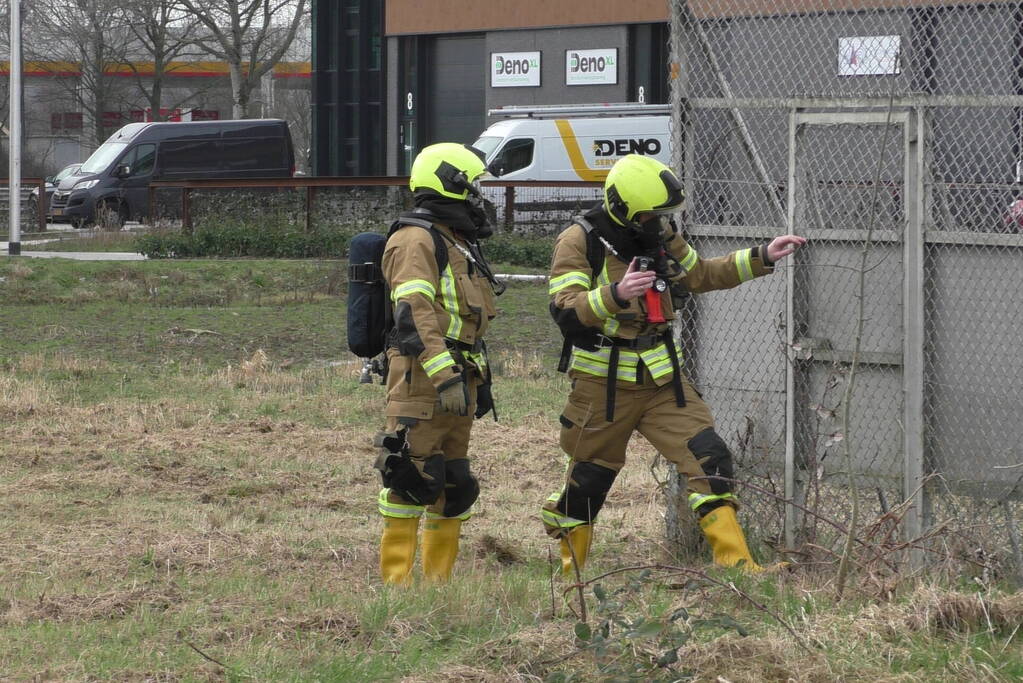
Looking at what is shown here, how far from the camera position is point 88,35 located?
45.4 meters

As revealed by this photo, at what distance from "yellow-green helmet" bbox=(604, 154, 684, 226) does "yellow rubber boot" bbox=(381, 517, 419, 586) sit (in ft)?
5.07

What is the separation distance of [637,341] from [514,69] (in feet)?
90.9

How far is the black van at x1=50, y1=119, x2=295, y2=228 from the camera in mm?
28125

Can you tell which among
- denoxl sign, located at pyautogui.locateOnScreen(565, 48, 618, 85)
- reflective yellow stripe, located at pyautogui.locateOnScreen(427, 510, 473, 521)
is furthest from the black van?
reflective yellow stripe, located at pyautogui.locateOnScreen(427, 510, 473, 521)

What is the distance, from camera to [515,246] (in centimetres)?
2011

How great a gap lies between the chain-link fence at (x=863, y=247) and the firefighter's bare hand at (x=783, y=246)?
29 cm

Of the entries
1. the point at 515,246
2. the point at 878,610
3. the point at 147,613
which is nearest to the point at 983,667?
the point at 878,610

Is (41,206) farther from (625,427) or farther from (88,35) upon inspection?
(625,427)

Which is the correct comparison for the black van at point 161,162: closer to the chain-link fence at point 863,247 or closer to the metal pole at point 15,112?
the metal pole at point 15,112

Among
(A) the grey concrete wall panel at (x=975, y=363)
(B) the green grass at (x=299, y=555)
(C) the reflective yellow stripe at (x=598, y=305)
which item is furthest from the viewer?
(A) the grey concrete wall panel at (x=975, y=363)

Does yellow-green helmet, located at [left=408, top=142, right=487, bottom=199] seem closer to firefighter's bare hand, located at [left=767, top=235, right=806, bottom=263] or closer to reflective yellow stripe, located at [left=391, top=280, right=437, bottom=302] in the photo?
reflective yellow stripe, located at [left=391, top=280, right=437, bottom=302]

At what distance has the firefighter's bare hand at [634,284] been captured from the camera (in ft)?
17.7

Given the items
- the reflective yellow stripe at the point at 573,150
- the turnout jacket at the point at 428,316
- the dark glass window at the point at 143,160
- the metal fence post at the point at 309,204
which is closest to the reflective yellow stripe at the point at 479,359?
the turnout jacket at the point at 428,316

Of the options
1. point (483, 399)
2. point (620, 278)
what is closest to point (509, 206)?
point (483, 399)
